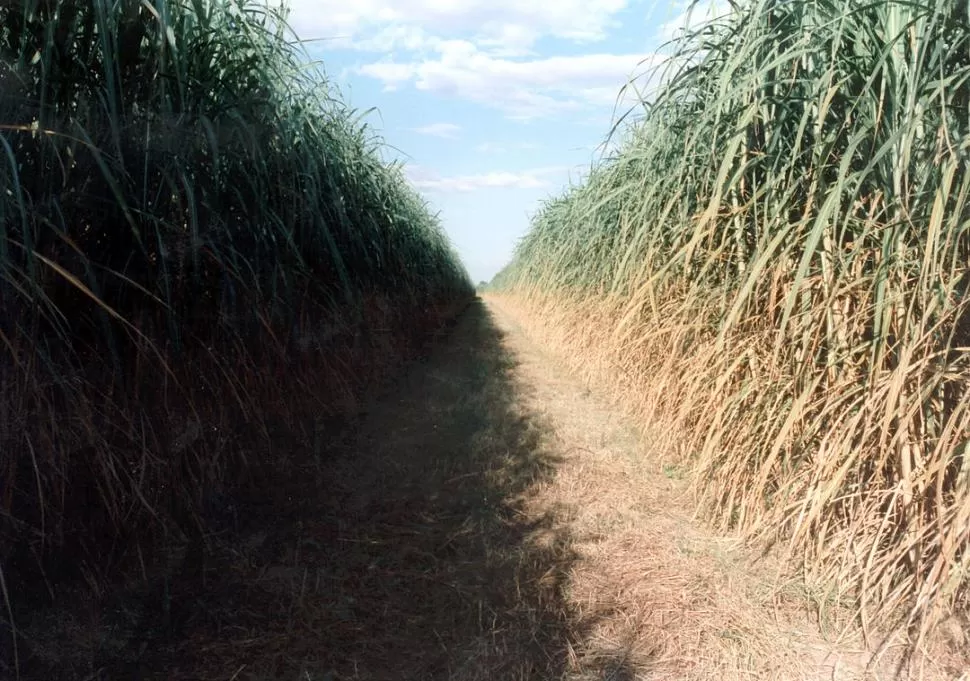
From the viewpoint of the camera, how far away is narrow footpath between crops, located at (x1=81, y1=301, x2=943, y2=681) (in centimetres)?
211

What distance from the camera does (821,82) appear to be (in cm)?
228

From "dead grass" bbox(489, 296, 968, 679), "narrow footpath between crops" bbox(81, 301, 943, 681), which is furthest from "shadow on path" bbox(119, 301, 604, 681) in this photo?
"dead grass" bbox(489, 296, 968, 679)

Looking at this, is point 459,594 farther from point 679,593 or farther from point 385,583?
point 679,593

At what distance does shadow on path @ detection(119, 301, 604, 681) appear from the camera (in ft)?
6.90

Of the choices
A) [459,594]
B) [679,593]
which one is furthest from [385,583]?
[679,593]

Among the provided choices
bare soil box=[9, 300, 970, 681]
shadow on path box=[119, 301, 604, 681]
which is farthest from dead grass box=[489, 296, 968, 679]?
shadow on path box=[119, 301, 604, 681]

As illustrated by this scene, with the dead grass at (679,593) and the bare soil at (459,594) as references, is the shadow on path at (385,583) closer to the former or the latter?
the bare soil at (459,594)

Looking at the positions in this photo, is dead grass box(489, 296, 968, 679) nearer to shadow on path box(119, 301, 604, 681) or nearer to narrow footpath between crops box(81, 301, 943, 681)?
narrow footpath between crops box(81, 301, 943, 681)

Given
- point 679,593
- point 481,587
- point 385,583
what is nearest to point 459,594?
point 481,587

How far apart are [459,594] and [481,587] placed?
88 mm

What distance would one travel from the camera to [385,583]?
2545mm

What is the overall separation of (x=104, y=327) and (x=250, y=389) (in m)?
0.98

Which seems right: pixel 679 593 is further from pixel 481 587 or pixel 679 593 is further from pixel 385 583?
pixel 385 583

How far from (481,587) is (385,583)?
0.32 metres
